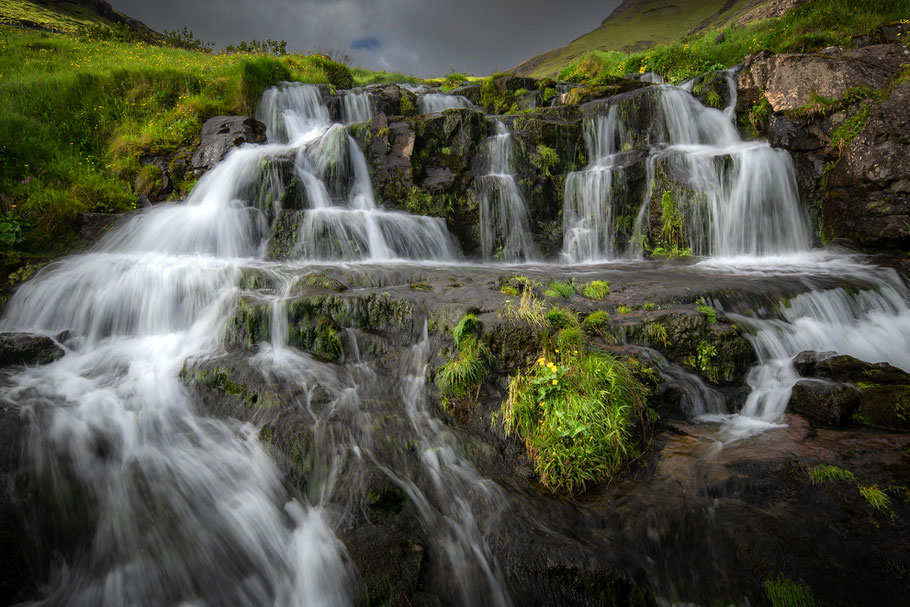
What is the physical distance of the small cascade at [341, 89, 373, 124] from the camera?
1537 cm

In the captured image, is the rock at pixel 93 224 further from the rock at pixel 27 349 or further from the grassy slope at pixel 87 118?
the rock at pixel 27 349

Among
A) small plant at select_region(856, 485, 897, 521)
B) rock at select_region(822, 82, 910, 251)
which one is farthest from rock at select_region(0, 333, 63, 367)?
rock at select_region(822, 82, 910, 251)

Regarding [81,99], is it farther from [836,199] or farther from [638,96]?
[836,199]

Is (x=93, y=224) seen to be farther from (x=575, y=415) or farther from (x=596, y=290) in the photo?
(x=575, y=415)

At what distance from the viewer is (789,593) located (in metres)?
2.80

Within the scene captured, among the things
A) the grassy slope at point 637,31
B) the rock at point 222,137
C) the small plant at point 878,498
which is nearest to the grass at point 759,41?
the rock at point 222,137

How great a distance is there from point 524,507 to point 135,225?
10.6 m

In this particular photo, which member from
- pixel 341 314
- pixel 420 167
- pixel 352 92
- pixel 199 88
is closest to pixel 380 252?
pixel 420 167

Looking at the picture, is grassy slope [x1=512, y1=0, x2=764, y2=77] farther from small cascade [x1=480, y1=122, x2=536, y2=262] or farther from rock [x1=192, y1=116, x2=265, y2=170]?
rock [x1=192, y1=116, x2=265, y2=170]

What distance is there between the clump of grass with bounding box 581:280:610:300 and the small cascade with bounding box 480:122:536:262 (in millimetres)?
5209

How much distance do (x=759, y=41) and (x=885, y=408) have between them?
16.9 metres


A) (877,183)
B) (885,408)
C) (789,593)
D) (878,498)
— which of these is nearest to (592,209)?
(877,183)

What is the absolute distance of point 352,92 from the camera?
51.9 feet

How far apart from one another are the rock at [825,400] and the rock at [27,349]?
9.89 meters
